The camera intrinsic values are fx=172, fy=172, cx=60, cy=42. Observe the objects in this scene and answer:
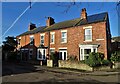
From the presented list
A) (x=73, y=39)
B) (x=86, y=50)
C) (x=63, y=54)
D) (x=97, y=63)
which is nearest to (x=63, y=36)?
(x=73, y=39)

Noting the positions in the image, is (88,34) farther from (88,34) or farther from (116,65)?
(116,65)

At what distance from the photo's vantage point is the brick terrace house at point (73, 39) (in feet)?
77.2

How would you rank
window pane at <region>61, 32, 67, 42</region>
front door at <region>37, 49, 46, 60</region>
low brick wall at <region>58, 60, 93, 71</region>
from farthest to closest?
1. front door at <region>37, 49, 46, 60</region>
2. window pane at <region>61, 32, 67, 42</region>
3. low brick wall at <region>58, 60, 93, 71</region>

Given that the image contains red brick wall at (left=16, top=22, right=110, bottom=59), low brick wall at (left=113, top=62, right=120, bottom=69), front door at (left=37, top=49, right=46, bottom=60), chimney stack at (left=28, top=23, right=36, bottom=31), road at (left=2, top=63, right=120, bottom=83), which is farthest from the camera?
chimney stack at (left=28, top=23, right=36, bottom=31)

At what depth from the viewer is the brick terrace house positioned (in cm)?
Result: 2352

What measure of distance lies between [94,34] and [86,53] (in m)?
2.91

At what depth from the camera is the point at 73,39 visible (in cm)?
2650

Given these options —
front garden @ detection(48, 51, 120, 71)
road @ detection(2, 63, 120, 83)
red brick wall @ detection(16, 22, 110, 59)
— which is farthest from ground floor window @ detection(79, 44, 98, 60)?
road @ detection(2, 63, 120, 83)

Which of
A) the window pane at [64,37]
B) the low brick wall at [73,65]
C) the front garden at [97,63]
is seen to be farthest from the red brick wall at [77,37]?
the low brick wall at [73,65]

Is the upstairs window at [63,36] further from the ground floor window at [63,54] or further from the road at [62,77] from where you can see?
the road at [62,77]

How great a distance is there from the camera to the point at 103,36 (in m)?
23.1

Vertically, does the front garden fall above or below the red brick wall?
below

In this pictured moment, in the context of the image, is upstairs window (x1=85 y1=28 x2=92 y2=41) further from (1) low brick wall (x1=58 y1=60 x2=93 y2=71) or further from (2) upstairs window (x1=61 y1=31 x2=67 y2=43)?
(1) low brick wall (x1=58 y1=60 x2=93 y2=71)

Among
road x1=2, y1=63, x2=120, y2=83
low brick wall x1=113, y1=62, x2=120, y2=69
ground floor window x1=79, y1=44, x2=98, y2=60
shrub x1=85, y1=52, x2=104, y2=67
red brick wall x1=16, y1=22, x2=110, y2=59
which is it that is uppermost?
Result: red brick wall x1=16, y1=22, x2=110, y2=59
